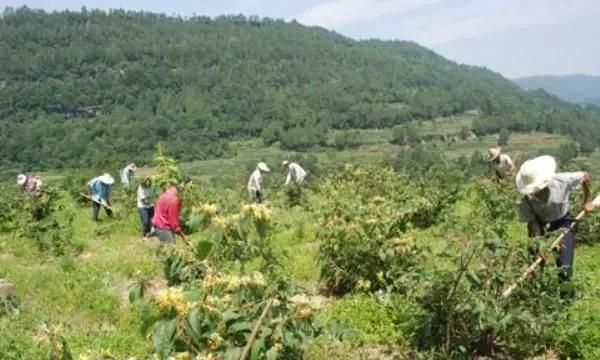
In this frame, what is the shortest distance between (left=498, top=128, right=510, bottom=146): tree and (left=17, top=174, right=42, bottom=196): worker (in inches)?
4132

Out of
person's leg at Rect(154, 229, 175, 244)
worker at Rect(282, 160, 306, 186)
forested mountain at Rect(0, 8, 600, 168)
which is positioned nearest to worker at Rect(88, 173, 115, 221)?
worker at Rect(282, 160, 306, 186)

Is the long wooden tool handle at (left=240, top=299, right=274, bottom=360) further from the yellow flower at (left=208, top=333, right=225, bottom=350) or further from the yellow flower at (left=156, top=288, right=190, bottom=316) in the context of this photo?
the yellow flower at (left=156, top=288, right=190, bottom=316)

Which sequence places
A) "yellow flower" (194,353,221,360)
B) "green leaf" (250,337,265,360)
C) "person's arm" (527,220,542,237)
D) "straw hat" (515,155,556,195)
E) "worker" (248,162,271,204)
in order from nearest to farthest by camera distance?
"yellow flower" (194,353,221,360), "green leaf" (250,337,265,360), "straw hat" (515,155,556,195), "person's arm" (527,220,542,237), "worker" (248,162,271,204)

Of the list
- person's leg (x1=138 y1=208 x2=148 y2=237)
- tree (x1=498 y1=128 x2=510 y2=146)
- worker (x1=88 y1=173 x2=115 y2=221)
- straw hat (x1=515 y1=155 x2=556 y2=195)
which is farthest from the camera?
tree (x1=498 y1=128 x2=510 y2=146)

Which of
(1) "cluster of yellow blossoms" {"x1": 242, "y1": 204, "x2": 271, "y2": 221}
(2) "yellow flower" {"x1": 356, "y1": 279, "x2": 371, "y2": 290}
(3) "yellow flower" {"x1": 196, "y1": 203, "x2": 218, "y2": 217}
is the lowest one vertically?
(2) "yellow flower" {"x1": 356, "y1": 279, "x2": 371, "y2": 290}

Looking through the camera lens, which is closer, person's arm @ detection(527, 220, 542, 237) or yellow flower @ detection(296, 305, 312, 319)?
yellow flower @ detection(296, 305, 312, 319)

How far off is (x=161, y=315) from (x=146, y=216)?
11.1 meters

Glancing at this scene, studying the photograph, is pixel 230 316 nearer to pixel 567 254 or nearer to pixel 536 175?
pixel 536 175

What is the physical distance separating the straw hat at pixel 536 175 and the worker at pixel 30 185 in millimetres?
13039

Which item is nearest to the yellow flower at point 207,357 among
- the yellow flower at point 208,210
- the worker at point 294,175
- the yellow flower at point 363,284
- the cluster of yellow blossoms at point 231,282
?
the cluster of yellow blossoms at point 231,282

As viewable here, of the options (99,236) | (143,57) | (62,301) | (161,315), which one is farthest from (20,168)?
(161,315)

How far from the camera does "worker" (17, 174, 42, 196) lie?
55.2 ft

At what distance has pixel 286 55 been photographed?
18575 centimetres

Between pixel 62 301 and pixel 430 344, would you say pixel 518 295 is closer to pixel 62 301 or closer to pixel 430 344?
pixel 430 344
